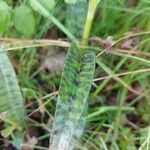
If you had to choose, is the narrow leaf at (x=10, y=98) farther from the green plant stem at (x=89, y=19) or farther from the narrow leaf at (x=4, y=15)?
the green plant stem at (x=89, y=19)

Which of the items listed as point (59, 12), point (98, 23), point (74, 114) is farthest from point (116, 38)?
point (74, 114)

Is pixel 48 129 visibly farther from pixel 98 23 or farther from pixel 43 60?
pixel 98 23

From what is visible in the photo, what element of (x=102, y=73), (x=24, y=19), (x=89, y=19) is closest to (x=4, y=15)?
(x=24, y=19)

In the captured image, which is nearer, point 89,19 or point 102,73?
point 89,19

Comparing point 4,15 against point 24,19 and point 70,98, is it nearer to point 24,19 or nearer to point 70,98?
point 24,19

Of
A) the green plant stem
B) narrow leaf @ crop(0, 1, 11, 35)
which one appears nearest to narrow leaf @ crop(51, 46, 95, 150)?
the green plant stem

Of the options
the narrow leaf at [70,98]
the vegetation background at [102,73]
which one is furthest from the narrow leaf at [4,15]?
the narrow leaf at [70,98]

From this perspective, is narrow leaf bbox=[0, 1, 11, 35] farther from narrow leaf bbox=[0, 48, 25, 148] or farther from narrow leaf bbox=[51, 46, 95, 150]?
narrow leaf bbox=[51, 46, 95, 150]
